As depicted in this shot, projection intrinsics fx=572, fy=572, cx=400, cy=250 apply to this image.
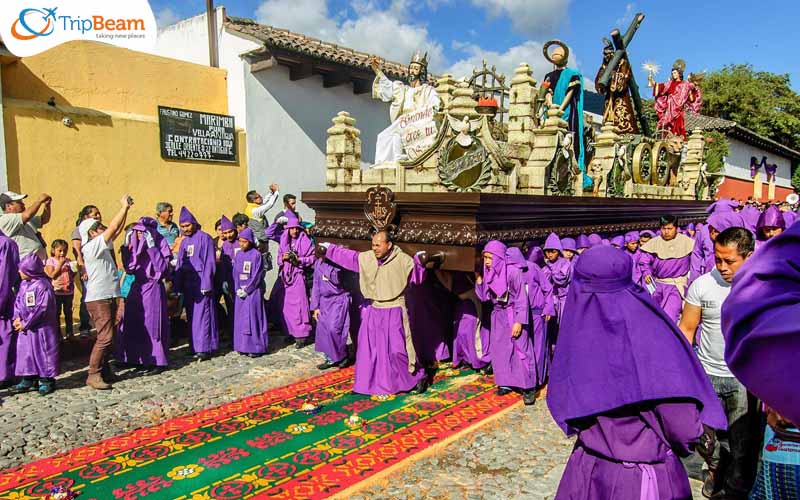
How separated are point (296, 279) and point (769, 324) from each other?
7289mm

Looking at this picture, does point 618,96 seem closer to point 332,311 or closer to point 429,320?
point 429,320

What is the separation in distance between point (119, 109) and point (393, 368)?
6982mm

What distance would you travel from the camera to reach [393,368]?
5832 millimetres

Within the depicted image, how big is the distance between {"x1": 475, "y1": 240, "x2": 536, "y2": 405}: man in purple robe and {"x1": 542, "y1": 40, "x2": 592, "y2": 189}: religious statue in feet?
11.1

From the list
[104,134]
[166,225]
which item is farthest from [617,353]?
[104,134]

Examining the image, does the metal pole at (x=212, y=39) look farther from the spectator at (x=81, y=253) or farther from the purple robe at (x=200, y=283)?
the purple robe at (x=200, y=283)

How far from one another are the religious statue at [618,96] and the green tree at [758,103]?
808 inches

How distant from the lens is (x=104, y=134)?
30.1 ft

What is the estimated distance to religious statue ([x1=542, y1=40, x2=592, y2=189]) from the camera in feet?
27.9

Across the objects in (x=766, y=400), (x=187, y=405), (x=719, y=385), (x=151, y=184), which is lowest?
(x=187, y=405)

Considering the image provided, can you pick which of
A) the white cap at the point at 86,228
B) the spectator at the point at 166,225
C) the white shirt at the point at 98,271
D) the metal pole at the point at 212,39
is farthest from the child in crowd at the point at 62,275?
the metal pole at the point at 212,39

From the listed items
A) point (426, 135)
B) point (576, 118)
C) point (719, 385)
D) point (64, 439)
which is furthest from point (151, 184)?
→ point (719, 385)

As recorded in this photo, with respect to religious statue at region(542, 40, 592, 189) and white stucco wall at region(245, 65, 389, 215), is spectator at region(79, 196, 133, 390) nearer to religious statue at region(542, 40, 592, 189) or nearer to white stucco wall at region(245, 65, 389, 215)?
white stucco wall at region(245, 65, 389, 215)

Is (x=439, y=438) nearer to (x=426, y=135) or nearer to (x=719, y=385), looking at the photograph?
(x=719, y=385)
